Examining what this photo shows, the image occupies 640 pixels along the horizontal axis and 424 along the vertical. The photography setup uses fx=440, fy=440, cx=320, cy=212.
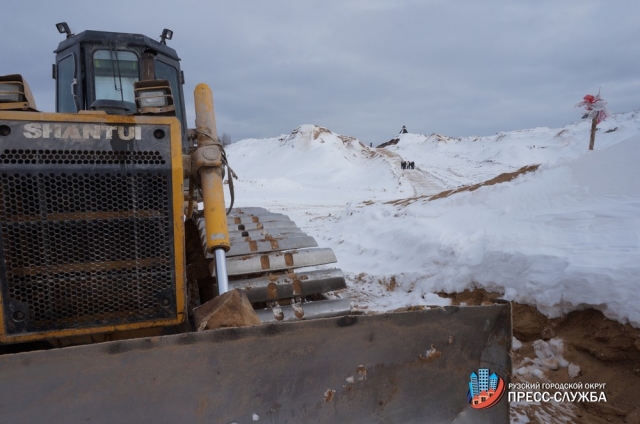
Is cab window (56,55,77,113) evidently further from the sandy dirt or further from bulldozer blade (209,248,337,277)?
the sandy dirt

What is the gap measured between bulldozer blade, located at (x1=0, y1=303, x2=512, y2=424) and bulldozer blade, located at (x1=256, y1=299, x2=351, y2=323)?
948 millimetres

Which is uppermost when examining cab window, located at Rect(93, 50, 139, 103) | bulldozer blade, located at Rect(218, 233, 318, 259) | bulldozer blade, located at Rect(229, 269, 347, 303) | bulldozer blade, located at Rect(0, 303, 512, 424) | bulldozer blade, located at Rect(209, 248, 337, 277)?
cab window, located at Rect(93, 50, 139, 103)

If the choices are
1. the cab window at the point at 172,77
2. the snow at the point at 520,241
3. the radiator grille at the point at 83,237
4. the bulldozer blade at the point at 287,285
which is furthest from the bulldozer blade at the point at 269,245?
the snow at the point at 520,241

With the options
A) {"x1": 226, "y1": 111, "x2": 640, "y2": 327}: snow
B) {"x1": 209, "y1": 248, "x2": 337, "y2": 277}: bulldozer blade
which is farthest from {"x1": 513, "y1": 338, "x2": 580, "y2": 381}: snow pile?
{"x1": 209, "y1": 248, "x2": 337, "y2": 277}: bulldozer blade

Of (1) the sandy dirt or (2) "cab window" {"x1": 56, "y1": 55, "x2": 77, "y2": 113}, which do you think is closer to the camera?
(1) the sandy dirt

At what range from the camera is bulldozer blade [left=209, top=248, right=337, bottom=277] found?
132 inches

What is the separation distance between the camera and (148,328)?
8.03ft

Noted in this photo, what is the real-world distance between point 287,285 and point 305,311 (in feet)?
0.79

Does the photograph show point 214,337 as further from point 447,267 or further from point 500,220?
point 500,220

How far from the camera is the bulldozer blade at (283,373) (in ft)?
5.80

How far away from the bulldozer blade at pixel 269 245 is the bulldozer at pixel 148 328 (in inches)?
35.7

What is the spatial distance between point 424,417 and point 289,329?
0.91 m

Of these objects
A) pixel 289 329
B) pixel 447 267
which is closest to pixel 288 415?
pixel 289 329

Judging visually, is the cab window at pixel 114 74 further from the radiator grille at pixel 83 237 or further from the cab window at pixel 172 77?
the radiator grille at pixel 83 237
